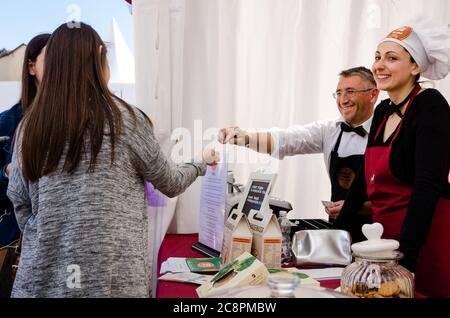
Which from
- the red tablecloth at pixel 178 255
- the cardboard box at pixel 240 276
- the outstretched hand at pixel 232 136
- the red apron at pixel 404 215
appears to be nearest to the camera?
the cardboard box at pixel 240 276

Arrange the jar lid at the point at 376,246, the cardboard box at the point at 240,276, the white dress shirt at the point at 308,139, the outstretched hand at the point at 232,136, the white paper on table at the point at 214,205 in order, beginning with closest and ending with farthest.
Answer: the jar lid at the point at 376,246 < the cardboard box at the point at 240,276 < the white paper on table at the point at 214,205 < the outstretched hand at the point at 232,136 < the white dress shirt at the point at 308,139

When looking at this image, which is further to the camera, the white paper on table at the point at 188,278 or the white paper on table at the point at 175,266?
the white paper on table at the point at 175,266

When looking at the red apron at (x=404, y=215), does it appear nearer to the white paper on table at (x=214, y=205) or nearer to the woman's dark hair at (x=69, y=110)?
the white paper on table at (x=214, y=205)

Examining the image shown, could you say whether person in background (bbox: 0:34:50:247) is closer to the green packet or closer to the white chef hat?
the green packet

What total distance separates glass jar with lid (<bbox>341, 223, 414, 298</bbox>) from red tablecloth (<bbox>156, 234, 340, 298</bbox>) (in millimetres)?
241

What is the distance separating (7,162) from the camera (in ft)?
4.37

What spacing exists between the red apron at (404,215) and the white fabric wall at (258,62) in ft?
2.31

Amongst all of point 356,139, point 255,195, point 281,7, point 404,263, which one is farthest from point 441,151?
point 281,7

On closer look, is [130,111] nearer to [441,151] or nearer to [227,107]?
[441,151]

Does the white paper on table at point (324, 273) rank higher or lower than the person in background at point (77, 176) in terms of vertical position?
lower

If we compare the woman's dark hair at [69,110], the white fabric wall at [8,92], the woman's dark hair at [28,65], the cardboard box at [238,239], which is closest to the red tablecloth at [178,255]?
the cardboard box at [238,239]

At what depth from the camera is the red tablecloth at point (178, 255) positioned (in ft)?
3.12

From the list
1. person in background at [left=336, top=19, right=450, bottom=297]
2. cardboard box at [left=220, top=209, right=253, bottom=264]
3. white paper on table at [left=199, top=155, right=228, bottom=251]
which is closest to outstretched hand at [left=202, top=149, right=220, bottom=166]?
white paper on table at [left=199, top=155, right=228, bottom=251]

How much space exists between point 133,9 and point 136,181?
94 cm
